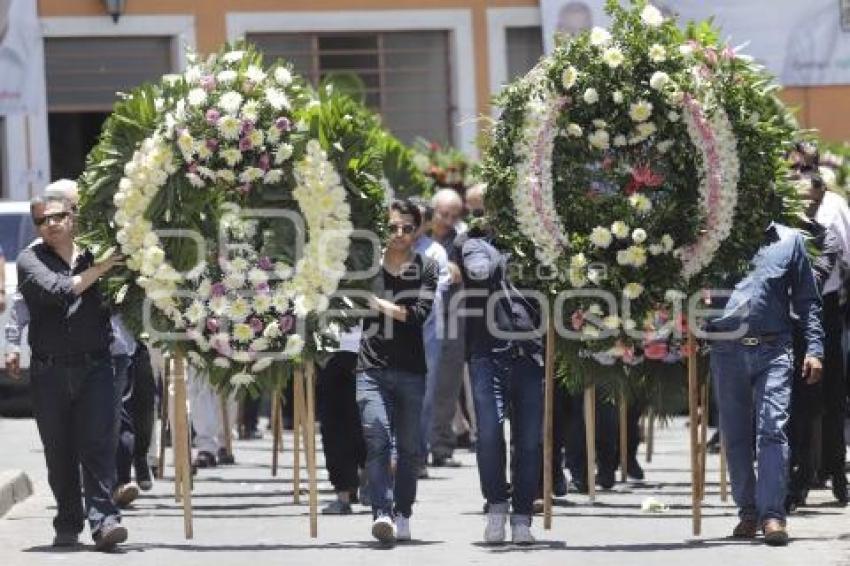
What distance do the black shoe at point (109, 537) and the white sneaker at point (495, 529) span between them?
193 centimetres

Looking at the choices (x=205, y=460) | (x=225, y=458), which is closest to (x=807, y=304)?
(x=205, y=460)

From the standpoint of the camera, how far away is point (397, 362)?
589 inches

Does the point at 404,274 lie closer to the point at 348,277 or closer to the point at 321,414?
the point at 348,277

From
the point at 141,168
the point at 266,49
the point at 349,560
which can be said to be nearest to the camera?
the point at 349,560

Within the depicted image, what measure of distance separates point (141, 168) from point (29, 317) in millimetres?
1026

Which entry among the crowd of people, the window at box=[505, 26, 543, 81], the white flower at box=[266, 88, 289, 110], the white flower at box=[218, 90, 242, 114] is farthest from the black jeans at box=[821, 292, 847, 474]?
the window at box=[505, 26, 543, 81]

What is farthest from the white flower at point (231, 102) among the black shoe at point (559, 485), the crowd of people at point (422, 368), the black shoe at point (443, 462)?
the black shoe at point (443, 462)

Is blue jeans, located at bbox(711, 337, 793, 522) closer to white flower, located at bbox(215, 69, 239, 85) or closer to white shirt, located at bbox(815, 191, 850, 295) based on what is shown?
white shirt, located at bbox(815, 191, 850, 295)

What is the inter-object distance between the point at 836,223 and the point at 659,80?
243cm

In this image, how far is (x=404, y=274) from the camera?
15109mm

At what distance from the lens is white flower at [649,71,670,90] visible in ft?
47.6

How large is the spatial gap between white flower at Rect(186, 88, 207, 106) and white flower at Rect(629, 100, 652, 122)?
91.8 inches

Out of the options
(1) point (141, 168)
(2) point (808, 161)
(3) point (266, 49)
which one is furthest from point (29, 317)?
(3) point (266, 49)

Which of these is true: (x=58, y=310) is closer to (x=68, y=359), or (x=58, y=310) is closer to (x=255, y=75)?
(x=68, y=359)
